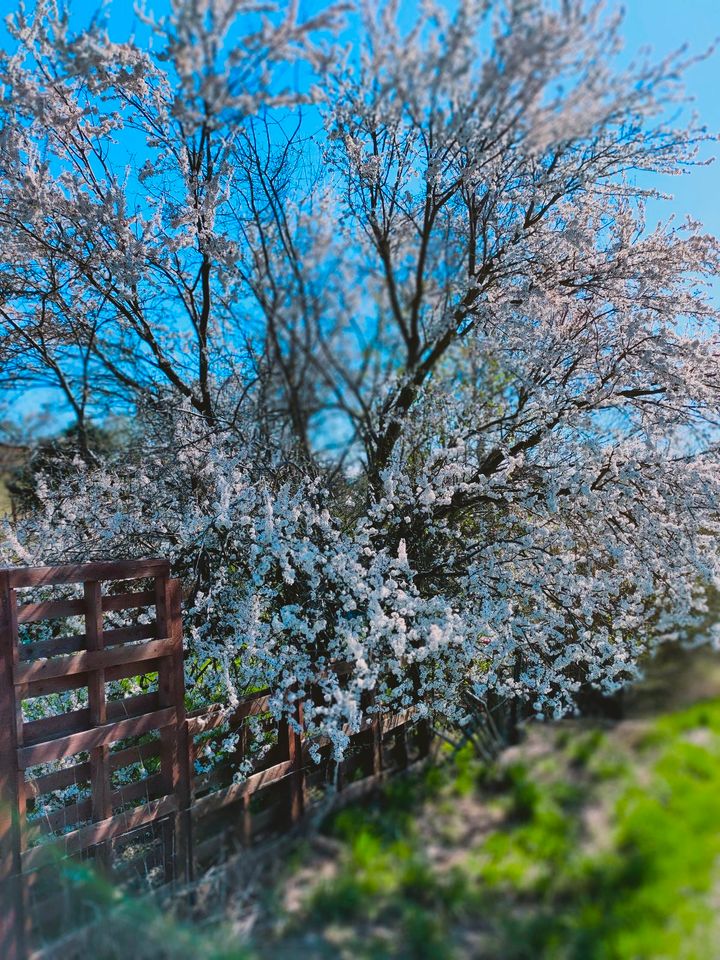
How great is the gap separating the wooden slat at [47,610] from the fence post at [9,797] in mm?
105

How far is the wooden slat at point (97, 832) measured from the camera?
3098mm

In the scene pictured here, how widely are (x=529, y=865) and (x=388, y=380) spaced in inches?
84.9

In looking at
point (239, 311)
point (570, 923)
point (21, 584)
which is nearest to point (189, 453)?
point (239, 311)

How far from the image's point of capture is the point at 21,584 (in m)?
3.20

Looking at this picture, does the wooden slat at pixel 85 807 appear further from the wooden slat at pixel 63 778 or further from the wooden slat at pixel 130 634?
the wooden slat at pixel 130 634

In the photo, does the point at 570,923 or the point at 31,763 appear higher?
the point at 570,923

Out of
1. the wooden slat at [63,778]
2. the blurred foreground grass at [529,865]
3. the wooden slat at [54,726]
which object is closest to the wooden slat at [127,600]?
the wooden slat at [54,726]

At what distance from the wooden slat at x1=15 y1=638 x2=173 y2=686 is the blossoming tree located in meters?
0.35

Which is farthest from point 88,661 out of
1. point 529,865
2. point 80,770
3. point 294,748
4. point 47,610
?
point 529,865

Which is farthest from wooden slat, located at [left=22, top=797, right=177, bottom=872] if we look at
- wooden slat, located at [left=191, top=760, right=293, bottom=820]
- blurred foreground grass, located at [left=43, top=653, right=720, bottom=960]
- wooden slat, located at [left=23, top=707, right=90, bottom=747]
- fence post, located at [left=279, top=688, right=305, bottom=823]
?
blurred foreground grass, located at [left=43, top=653, right=720, bottom=960]

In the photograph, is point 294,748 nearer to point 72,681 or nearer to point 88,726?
point 88,726

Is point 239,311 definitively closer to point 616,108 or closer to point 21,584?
point 21,584

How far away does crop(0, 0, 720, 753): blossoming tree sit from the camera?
3414mm

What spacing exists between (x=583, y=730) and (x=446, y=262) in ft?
7.65
